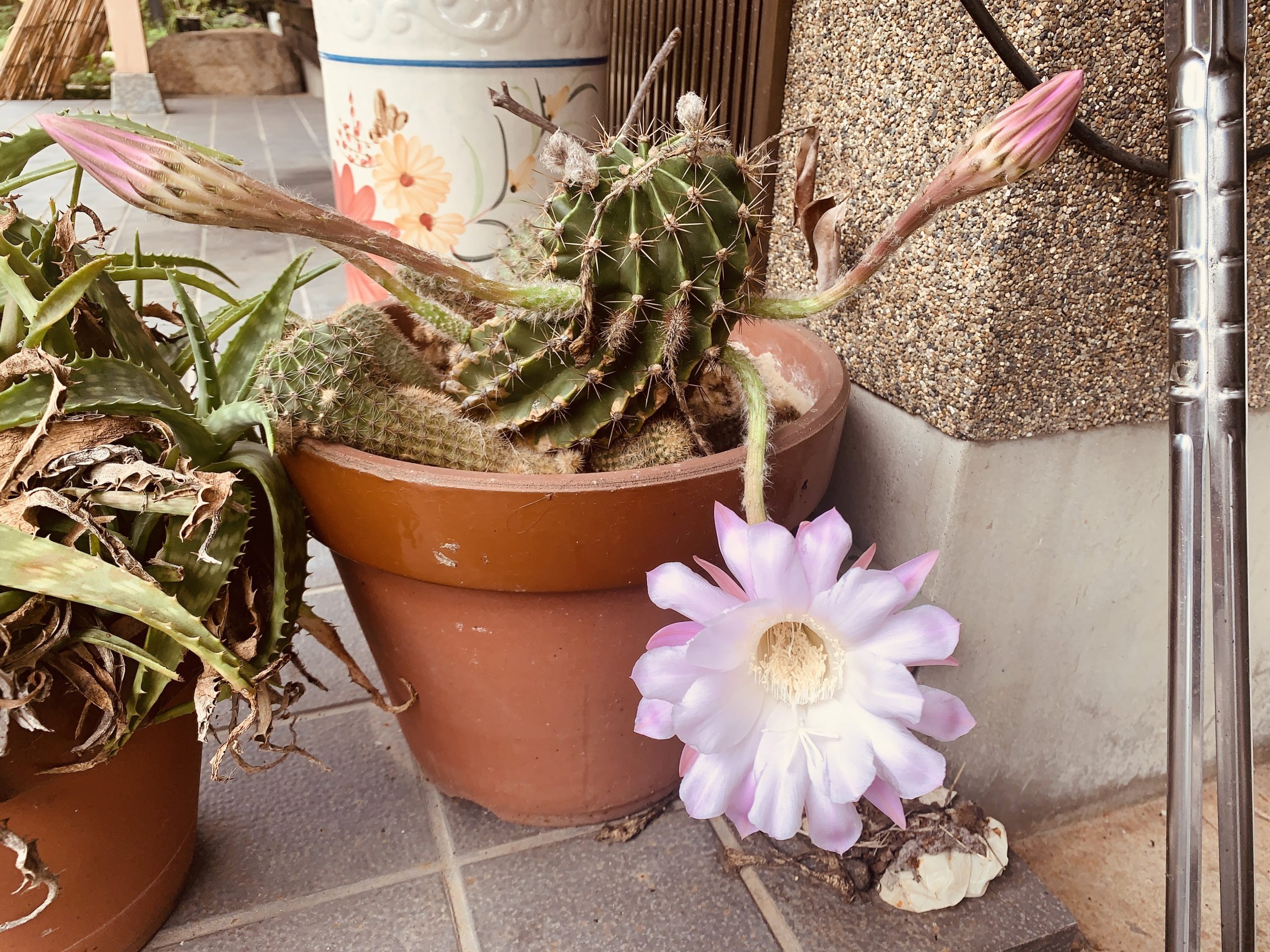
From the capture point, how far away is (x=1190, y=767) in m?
0.66

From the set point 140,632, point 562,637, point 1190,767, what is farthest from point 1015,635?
point 140,632

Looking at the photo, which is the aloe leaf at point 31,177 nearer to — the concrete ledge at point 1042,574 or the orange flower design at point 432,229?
the orange flower design at point 432,229

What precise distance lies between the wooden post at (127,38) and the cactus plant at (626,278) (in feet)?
19.2

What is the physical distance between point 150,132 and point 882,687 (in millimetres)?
578

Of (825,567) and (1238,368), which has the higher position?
(1238,368)

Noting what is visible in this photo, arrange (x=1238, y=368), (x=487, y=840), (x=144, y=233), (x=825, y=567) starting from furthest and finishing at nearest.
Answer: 1. (x=144, y=233)
2. (x=487, y=840)
3. (x=1238, y=368)
4. (x=825, y=567)

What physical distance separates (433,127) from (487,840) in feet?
2.69

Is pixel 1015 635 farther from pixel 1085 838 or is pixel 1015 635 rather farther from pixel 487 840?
pixel 487 840

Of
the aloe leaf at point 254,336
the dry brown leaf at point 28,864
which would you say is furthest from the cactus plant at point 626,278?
the dry brown leaf at point 28,864

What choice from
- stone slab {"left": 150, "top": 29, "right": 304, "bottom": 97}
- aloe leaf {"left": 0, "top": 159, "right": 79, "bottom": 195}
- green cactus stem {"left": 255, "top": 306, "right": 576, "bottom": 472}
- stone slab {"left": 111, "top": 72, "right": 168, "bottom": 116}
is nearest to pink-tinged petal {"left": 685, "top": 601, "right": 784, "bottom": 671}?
green cactus stem {"left": 255, "top": 306, "right": 576, "bottom": 472}

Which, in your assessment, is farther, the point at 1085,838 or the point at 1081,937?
the point at 1085,838

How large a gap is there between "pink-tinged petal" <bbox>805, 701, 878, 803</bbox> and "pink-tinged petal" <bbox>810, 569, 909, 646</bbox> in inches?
2.2

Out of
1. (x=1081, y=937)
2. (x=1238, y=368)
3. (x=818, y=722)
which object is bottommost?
(x=1081, y=937)

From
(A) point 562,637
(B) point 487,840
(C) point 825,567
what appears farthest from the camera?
(B) point 487,840
